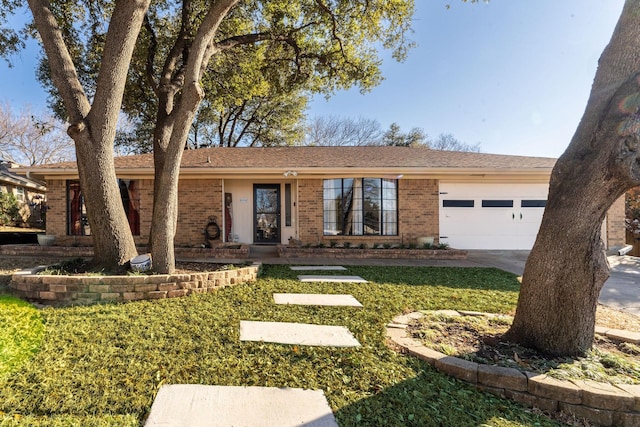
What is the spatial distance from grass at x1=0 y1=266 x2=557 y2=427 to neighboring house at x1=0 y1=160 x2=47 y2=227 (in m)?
18.8

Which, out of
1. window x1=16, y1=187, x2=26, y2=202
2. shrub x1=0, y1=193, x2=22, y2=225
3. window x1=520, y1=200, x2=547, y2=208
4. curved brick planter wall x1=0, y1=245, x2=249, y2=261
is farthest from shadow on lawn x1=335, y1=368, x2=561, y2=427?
window x1=16, y1=187, x2=26, y2=202

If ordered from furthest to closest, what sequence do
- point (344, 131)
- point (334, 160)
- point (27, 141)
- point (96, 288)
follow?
point (344, 131) < point (27, 141) < point (334, 160) < point (96, 288)

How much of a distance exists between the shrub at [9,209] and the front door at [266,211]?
1501 cm

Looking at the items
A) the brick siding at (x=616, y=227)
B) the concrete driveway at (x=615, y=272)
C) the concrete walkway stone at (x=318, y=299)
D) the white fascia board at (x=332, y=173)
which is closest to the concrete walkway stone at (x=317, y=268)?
the concrete walkway stone at (x=318, y=299)

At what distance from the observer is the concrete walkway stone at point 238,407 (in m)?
1.97

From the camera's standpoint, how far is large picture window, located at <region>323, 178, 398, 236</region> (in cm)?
1017

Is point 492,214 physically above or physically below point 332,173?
below

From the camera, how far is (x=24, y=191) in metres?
19.7

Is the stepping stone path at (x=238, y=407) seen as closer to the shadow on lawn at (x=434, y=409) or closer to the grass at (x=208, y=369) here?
the grass at (x=208, y=369)

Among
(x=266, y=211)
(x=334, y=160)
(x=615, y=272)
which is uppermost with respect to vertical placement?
(x=334, y=160)

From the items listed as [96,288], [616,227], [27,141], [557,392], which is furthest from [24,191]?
[616,227]

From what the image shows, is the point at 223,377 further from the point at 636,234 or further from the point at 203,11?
the point at 636,234

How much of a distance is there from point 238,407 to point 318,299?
266 centimetres

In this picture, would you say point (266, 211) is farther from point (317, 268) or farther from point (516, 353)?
point (516, 353)
